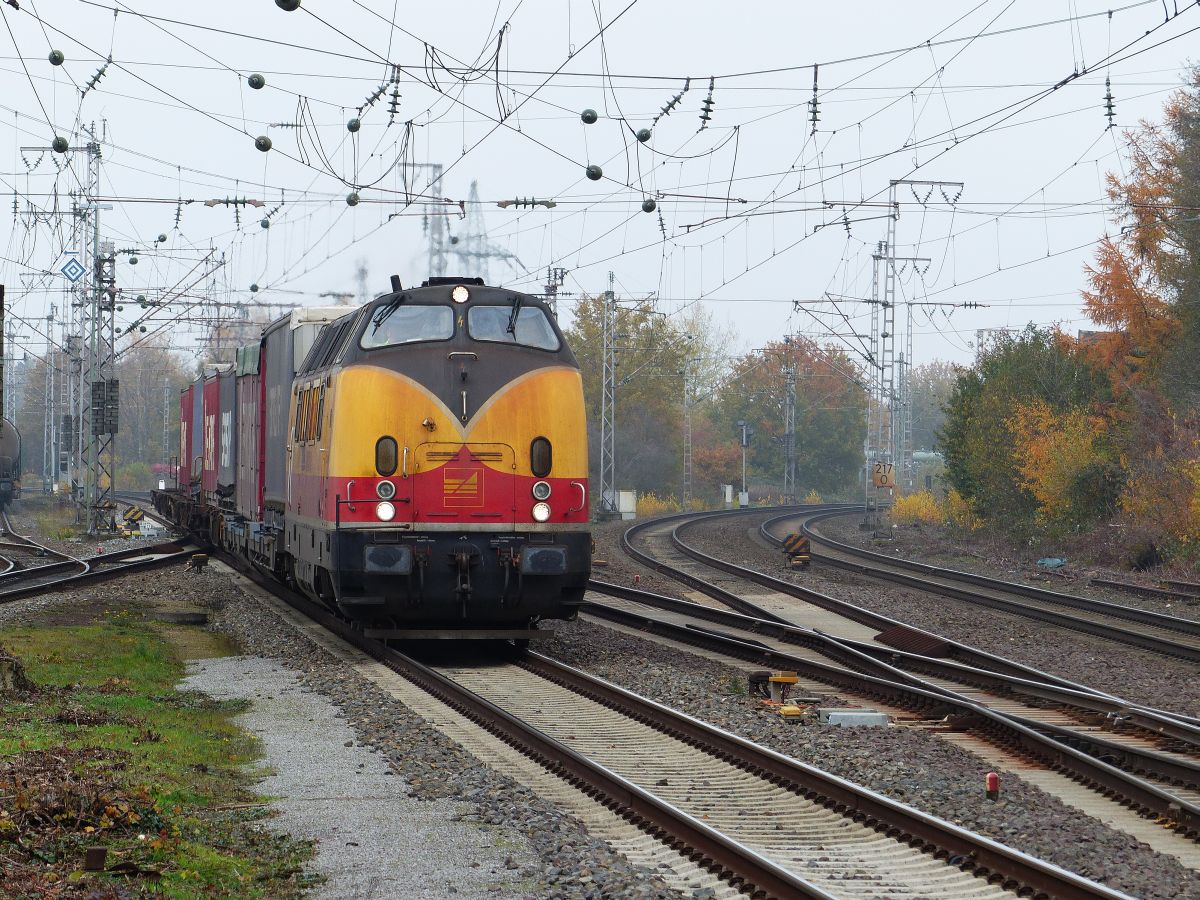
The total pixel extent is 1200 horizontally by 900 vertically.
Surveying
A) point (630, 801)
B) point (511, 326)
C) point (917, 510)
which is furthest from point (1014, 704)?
point (917, 510)

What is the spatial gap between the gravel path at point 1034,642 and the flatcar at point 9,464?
36.9 meters

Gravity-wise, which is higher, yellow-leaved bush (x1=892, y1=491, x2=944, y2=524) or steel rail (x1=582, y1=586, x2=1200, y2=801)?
yellow-leaved bush (x1=892, y1=491, x2=944, y2=524)

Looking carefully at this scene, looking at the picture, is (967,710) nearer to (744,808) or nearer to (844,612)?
(744,808)

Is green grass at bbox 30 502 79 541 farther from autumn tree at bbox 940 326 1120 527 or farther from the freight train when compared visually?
the freight train

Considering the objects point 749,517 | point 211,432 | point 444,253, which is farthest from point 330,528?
point 444,253

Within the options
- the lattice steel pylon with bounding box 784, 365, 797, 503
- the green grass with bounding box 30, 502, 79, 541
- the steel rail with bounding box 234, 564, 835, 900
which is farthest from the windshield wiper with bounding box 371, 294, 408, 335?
the lattice steel pylon with bounding box 784, 365, 797, 503

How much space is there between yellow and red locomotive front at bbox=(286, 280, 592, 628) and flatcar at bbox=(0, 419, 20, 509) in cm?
4461

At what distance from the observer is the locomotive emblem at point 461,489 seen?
14.4 metres

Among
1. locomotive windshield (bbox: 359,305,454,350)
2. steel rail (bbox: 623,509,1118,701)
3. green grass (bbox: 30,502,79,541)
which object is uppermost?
locomotive windshield (bbox: 359,305,454,350)

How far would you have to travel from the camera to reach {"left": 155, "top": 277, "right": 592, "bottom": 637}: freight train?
46.8 ft

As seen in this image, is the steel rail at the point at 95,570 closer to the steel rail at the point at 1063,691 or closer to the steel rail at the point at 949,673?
the steel rail at the point at 949,673

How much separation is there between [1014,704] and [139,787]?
8.12 meters

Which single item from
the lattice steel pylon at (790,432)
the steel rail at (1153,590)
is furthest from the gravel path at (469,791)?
the lattice steel pylon at (790,432)

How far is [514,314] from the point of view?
1506cm
